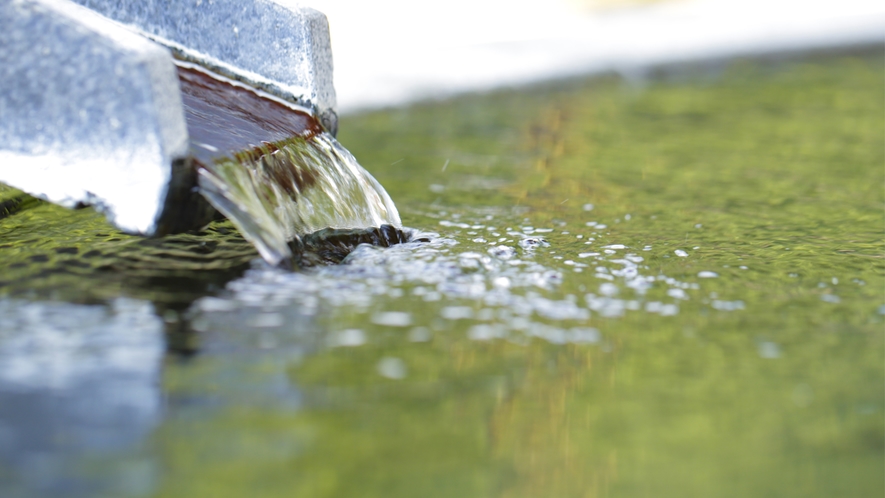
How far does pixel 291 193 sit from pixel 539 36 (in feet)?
28.8

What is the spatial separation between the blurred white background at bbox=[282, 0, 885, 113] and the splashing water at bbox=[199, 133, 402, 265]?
3.25m

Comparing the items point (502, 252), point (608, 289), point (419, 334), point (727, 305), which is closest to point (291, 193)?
point (502, 252)

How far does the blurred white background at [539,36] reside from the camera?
823 cm

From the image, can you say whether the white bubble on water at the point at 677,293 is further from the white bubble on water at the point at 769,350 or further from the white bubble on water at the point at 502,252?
the white bubble on water at the point at 502,252

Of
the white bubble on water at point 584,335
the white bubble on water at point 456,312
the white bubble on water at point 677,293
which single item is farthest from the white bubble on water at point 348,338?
the white bubble on water at point 677,293

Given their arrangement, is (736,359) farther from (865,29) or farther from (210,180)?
(865,29)

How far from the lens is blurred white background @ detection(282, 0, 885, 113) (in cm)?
823

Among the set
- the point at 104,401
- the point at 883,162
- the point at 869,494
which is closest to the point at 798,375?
the point at 869,494

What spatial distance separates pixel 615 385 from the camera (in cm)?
199

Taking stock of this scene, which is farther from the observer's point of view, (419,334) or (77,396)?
(419,334)

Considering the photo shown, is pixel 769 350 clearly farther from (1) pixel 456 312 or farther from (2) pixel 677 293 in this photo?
(1) pixel 456 312

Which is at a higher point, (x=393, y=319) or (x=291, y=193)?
(x=291, y=193)

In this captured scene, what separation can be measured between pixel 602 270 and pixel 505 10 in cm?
1013

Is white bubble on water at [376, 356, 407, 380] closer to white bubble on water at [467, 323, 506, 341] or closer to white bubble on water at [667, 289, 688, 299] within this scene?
white bubble on water at [467, 323, 506, 341]
